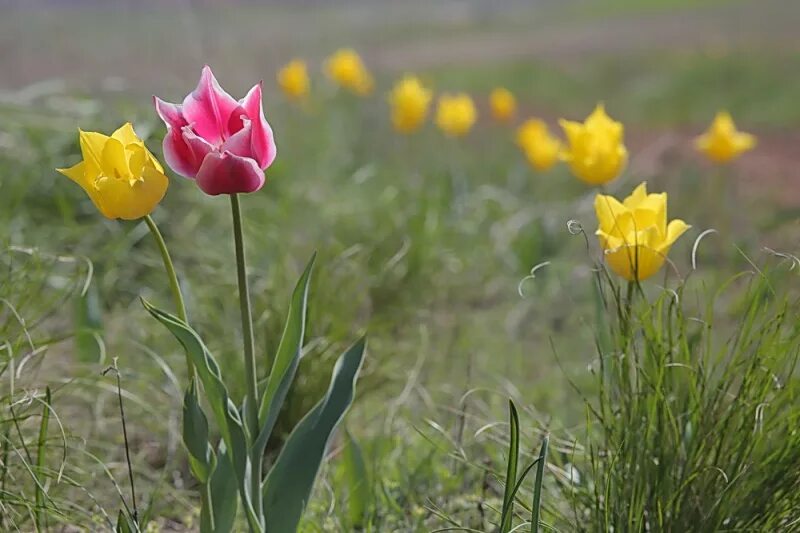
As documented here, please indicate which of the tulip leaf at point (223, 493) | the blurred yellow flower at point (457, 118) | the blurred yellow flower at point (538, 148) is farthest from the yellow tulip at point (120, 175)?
the blurred yellow flower at point (457, 118)

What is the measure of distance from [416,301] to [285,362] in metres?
1.31

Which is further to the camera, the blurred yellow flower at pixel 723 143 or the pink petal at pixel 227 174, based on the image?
the blurred yellow flower at pixel 723 143

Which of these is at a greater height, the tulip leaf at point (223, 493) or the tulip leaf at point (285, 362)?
the tulip leaf at point (285, 362)

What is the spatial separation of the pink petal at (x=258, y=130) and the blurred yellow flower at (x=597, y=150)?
A: 0.80m

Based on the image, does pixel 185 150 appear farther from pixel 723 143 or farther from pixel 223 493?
→ pixel 723 143

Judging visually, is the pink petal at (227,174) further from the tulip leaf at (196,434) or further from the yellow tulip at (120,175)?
the tulip leaf at (196,434)

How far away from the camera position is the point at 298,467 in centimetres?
99

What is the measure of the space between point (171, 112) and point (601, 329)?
61 centimetres

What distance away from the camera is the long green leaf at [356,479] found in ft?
4.13

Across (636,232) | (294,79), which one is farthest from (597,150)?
(294,79)

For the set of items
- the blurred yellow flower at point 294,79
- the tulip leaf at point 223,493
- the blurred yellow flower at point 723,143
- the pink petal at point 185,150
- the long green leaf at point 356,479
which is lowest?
the tulip leaf at point 223,493

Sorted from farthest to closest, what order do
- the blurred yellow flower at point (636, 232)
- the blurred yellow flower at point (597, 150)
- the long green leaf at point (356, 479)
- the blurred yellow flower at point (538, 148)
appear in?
1. the blurred yellow flower at point (538, 148)
2. the blurred yellow flower at point (597, 150)
3. the long green leaf at point (356, 479)
4. the blurred yellow flower at point (636, 232)

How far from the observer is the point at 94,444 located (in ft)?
4.69

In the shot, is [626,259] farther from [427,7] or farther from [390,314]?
[427,7]
